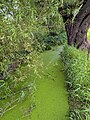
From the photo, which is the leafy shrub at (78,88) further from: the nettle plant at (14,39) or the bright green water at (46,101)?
the nettle plant at (14,39)

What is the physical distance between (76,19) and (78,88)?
2972 mm

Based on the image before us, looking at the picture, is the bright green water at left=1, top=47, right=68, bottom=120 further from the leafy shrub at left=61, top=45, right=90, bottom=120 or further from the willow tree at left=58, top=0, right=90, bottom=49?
the willow tree at left=58, top=0, right=90, bottom=49

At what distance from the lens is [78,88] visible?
3311 mm

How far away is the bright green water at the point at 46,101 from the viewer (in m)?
2.83

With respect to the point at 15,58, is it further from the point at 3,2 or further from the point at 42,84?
the point at 3,2

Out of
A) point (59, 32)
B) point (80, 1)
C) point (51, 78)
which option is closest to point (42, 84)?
point (51, 78)

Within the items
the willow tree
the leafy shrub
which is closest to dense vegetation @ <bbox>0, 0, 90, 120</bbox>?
the leafy shrub

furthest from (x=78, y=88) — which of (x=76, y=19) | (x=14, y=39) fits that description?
(x=76, y=19)

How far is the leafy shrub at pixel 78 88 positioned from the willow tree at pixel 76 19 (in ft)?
5.38

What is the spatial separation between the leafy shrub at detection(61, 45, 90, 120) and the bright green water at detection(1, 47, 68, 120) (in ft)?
0.35

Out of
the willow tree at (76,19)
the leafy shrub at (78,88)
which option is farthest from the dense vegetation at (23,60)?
the willow tree at (76,19)

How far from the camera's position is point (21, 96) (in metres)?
3.08

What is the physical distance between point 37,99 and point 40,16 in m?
1.35

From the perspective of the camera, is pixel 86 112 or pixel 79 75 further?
pixel 79 75
